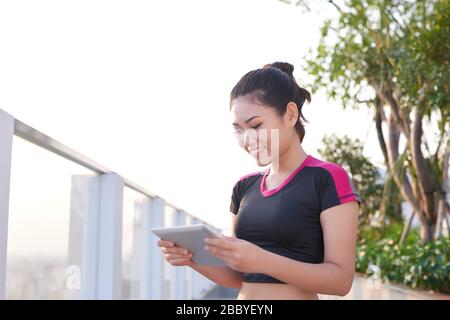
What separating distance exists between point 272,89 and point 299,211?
0.33 metres

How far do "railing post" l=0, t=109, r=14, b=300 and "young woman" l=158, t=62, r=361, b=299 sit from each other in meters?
0.69

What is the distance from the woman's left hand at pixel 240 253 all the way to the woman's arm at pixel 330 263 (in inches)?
0.7

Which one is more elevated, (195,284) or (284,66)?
(284,66)

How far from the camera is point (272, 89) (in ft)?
4.94

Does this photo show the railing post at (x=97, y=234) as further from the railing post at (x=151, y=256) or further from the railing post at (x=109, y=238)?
the railing post at (x=151, y=256)

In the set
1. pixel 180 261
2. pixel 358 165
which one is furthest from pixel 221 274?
pixel 358 165

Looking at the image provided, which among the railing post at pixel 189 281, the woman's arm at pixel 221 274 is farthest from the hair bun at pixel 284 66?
the railing post at pixel 189 281

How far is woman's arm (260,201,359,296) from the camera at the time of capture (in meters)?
1.31

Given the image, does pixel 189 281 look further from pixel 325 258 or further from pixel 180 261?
pixel 325 258

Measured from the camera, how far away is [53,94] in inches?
166

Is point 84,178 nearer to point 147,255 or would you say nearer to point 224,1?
point 147,255

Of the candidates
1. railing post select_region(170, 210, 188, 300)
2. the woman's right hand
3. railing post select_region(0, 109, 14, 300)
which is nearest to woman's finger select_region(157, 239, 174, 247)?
the woman's right hand

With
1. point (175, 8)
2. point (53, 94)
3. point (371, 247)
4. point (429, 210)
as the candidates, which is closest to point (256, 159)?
point (53, 94)

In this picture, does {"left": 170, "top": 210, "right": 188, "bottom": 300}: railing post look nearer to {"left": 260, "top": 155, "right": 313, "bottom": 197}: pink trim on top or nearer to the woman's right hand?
the woman's right hand
